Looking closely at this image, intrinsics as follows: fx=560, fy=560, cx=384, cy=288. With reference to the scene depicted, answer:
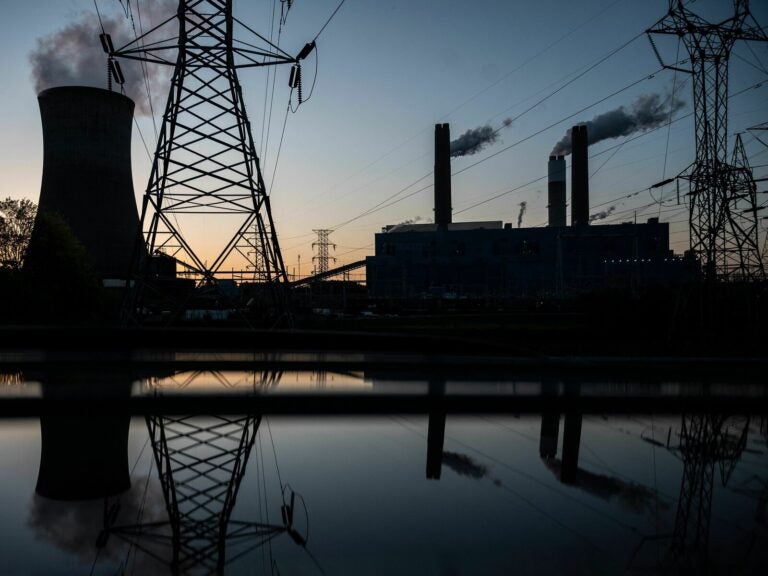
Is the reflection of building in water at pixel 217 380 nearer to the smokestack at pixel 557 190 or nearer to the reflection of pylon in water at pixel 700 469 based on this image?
the reflection of pylon in water at pixel 700 469

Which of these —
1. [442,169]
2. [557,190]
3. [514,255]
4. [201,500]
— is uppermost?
[557,190]

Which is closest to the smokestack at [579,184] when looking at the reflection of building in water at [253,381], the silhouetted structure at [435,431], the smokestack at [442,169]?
the smokestack at [442,169]

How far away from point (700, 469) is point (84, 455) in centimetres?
337

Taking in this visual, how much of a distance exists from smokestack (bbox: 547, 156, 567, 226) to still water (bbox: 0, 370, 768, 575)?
72.7 meters

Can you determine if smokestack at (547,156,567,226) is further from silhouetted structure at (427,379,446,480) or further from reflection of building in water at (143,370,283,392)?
silhouetted structure at (427,379,446,480)

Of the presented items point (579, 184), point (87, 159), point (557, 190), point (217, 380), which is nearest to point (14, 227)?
point (87, 159)

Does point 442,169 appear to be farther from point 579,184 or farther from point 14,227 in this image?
point 14,227

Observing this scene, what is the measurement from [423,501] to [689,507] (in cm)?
121

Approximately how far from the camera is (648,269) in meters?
59.8

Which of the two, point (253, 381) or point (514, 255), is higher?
point (514, 255)

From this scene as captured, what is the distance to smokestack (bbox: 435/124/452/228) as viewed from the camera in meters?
61.4

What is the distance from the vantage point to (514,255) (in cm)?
6250

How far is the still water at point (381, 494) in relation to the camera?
2.02m

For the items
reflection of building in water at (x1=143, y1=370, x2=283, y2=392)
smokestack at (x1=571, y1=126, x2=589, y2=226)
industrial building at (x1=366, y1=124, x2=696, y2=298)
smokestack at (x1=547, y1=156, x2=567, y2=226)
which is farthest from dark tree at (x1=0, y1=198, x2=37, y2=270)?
smokestack at (x1=547, y1=156, x2=567, y2=226)
